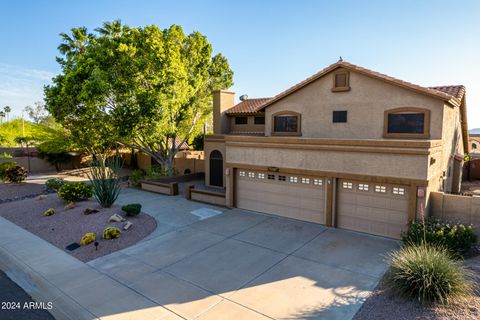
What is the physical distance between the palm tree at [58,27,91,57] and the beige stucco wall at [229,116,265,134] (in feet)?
40.6

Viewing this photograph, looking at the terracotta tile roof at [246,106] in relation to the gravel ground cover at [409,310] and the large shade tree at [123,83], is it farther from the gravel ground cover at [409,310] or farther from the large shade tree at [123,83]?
the gravel ground cover at [409,310]

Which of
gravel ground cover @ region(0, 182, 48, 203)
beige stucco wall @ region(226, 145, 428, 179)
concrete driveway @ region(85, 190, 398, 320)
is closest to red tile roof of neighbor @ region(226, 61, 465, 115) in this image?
beige stucco wall @ region(226, 145, 428, 179)

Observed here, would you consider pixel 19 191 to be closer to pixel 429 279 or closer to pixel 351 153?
pixel 351 153

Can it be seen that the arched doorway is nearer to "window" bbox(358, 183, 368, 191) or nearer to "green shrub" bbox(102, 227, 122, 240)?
"green shrub" bbox(102, 227, 122, 240)

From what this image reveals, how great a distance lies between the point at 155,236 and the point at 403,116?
43.9 ft

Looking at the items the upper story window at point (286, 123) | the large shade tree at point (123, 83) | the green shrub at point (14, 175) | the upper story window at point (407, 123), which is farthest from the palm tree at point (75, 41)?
the upper story window at point (407, 123)

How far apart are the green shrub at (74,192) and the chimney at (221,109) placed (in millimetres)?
11073

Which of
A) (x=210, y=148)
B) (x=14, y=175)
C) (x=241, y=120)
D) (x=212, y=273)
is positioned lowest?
(x=212, y=273)

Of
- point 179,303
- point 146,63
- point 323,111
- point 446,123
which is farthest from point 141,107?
point 446,123

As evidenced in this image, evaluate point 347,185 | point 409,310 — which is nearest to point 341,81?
point 347,185

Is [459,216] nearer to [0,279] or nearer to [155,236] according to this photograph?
[155,236]

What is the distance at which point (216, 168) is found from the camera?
77.6 ft

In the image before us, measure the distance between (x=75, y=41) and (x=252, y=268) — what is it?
21699 mm

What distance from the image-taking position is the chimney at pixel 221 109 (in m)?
24.9
